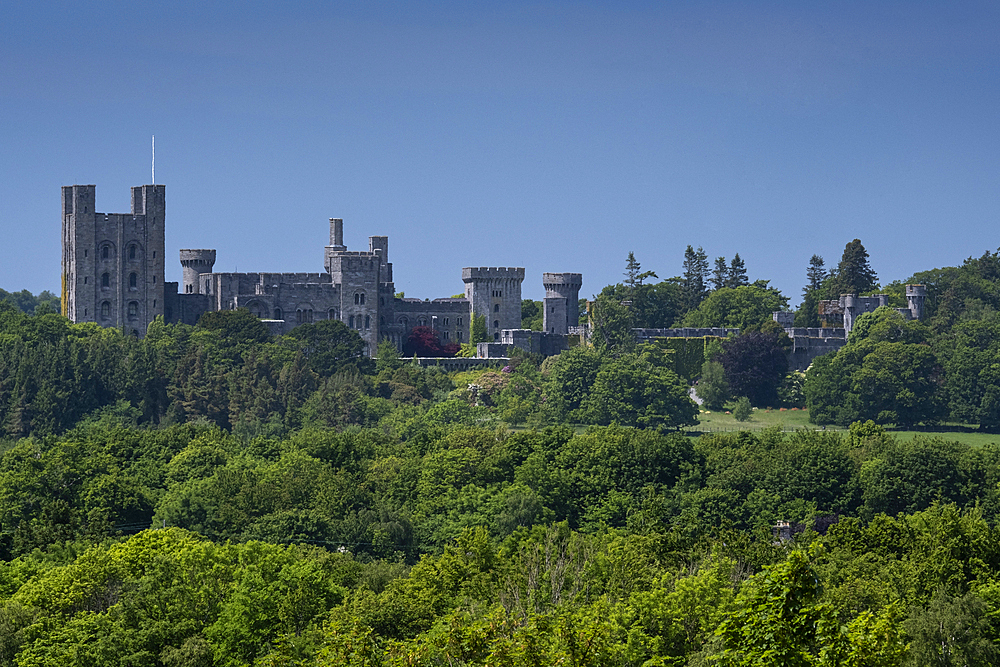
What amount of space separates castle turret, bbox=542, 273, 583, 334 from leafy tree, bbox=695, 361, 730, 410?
10.00 meters

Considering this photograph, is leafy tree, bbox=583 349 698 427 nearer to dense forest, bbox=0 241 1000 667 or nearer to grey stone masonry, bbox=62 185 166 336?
dense forest, bbox=0 241 1000 667

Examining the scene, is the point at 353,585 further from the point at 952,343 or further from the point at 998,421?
the point at 952,343

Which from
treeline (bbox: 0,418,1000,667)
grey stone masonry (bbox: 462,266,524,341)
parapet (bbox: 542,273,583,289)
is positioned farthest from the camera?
parapet (bbox: 542,273,583,289)

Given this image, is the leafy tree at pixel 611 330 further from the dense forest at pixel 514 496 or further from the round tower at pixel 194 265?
the round tower at pixel 194 265

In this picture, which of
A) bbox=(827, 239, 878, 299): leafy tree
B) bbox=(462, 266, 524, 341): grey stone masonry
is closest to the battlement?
bbox=(462, 266, 524, 341): grey stone masonry

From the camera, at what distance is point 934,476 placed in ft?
219

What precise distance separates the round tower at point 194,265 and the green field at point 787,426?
29261 mm

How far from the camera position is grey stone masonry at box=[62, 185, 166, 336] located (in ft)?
334

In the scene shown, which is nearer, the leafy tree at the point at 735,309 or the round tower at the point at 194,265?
the round tower at the point at 194,265

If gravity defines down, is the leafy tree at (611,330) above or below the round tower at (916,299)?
below

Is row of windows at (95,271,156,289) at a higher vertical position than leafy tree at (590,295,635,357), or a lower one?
higher

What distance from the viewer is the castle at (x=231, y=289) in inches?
4026

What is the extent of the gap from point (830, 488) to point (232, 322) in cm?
4252

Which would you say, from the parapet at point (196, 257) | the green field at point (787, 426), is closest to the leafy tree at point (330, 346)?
the parapet at point (196, 257)
